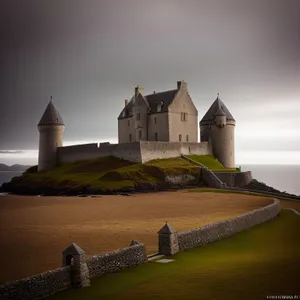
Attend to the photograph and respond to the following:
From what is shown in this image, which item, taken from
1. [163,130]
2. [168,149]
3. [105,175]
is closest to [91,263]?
[105,175]

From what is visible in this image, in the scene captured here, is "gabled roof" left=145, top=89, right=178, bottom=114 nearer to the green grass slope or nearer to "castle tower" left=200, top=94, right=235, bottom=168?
"castle tower" left=200, top=94, right=235, bottom=168

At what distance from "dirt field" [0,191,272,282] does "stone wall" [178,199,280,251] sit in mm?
1359

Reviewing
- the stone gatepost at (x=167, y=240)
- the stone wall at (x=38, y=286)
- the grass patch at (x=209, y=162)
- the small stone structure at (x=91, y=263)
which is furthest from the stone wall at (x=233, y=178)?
the stone wall at (x=38, y=286)

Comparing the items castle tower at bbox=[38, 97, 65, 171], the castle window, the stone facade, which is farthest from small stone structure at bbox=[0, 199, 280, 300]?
castle tower at bbox=[38, 97, 65, 171]

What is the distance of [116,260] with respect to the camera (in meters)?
13.8

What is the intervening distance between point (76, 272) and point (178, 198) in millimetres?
25473

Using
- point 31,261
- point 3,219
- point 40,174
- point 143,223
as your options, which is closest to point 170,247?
point 31,261

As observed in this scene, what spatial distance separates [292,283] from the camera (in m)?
12.1

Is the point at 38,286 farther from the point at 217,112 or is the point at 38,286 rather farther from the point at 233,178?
the point at 217,112

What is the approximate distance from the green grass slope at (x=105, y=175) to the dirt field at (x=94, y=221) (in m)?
4.42

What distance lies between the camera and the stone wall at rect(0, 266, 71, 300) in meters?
10.2

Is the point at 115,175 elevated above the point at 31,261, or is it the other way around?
the point at 115,175

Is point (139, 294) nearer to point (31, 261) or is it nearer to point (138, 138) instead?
point (31, 261)

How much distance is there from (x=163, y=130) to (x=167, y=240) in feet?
133
